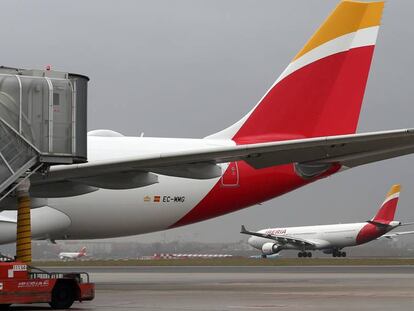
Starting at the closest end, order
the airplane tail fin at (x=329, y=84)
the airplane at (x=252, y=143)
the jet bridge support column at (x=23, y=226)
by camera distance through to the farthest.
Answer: the jet bridge support column at (x=23, y=226) < the airplane at (x=252, y=143) < the airplane tail fin at (x=329, y=84)

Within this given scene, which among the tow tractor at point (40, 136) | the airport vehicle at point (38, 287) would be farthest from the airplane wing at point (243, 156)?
the airport vehicle at point (38, 287)

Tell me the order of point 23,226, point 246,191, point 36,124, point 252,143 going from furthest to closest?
1. point 252,143
2. point 246,191
3. point 23,226
4. point 36,124

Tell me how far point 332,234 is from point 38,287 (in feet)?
230

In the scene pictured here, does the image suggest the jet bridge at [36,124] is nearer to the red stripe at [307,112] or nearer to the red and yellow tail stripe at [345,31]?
the red stripe at [307,112]

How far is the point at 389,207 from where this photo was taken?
7862cm

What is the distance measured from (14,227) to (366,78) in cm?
1185

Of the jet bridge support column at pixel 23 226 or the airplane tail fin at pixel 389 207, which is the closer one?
the jet bridge support column at pixel 23 226

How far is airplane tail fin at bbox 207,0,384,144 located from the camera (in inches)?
1025

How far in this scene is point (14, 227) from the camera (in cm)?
2300

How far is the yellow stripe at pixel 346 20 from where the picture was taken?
85.5ft

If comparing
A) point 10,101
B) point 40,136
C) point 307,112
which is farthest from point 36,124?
point 307,112

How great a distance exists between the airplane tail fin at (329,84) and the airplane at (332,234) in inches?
2130

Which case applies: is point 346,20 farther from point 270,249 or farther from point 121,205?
point 270,249

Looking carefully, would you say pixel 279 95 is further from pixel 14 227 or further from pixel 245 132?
pixel 14 227
